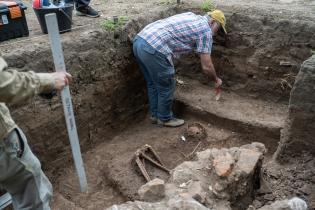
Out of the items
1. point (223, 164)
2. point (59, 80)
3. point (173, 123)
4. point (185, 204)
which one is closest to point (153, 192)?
point (185, 204)

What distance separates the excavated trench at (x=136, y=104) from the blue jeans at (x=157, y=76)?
0.25 meters

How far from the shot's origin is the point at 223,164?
2.67 meters

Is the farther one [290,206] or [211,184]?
[211,184]

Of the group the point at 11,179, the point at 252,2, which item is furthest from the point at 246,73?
the point at 11,179

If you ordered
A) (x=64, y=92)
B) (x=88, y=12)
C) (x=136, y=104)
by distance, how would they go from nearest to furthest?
(x=64, y=92)
(x=88, y=12)
(x=136, y=104)

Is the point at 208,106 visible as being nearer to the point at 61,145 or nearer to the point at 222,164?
the point at 61,145

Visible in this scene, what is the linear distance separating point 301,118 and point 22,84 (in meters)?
2.25

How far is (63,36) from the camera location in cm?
439

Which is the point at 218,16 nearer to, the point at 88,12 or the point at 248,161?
the point at 88,12

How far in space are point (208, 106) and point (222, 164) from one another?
2.54 meters

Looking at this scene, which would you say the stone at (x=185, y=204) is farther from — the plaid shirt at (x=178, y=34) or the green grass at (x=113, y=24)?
the green grass at (x=113, y=24)

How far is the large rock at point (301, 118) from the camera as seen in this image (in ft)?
9.77

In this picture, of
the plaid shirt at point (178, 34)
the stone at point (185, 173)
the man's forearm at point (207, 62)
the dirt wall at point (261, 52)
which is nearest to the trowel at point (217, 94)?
the dirt wall at point (261, 52)

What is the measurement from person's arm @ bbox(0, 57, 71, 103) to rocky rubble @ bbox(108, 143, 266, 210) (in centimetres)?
88
